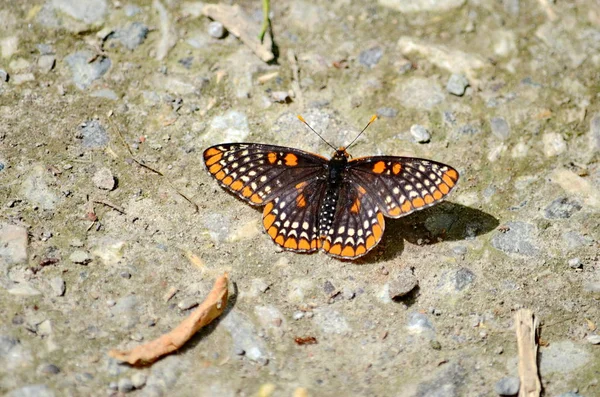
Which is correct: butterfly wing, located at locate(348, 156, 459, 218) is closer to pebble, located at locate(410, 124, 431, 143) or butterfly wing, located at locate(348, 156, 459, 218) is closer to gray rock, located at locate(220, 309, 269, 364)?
pebble, located at locate(410, 124, 431, 143)

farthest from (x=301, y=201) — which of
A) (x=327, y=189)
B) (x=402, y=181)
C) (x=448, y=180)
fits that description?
(x=448, y=180)

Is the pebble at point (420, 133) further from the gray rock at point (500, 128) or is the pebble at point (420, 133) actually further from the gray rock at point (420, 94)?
the gray rock at point (500, 128)

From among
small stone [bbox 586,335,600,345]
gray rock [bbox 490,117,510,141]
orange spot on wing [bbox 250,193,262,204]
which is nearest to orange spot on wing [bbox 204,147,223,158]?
orange spot on wing [bbox 250,193,262,204]

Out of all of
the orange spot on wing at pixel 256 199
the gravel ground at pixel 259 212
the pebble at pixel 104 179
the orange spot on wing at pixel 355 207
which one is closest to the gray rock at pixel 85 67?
the gravel ground at pixel 259 212

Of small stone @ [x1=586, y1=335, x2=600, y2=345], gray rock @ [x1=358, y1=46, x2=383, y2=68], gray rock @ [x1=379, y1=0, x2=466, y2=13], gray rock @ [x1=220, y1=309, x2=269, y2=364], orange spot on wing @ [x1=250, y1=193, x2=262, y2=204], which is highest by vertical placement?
gray rock @ [x1=379, y1=0, x2=466, y2=13]

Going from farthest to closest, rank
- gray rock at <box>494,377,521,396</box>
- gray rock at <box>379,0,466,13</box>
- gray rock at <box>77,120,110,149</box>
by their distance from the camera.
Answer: gray rock at <box>379,0,466,13</box>, gray rock at <box>77,120,110,149</box>, gray rock at <box>494,377,521,396</box>

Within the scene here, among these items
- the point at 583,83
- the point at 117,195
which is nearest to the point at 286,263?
the point at 117,195
